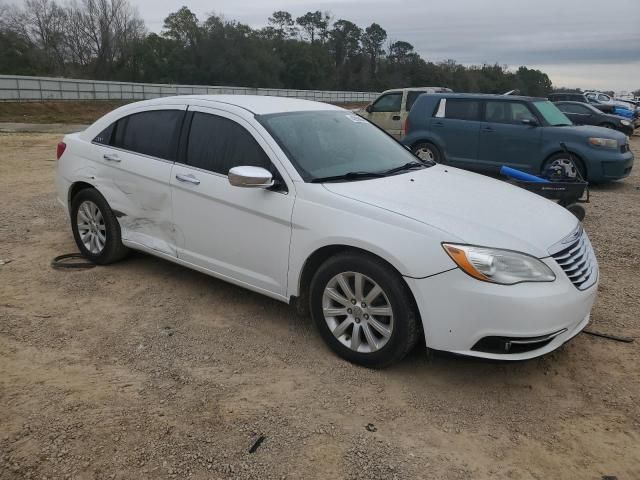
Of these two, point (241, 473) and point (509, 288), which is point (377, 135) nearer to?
point (509, 288)

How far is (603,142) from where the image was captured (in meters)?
9.81

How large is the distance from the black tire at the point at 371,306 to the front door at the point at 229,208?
0.33 meters

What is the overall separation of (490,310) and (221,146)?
2297mm

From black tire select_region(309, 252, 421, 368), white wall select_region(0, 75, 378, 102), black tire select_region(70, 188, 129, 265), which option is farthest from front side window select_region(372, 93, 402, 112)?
white wall select_region(0, 75, 378, 102)

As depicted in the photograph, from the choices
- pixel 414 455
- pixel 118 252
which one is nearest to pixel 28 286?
pixel 118 252

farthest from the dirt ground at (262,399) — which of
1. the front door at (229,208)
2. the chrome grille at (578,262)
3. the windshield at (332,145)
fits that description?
the windshield at (332,145)

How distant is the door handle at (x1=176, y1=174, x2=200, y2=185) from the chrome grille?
2538 millimetres

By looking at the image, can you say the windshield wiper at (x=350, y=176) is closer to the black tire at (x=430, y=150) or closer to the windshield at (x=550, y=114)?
the black tire at (x=430, y=150)

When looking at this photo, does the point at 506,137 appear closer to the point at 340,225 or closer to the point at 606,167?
the point at 606,167

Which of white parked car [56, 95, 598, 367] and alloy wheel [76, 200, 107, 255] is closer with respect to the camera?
white parked car [56, 95, 598, 367]

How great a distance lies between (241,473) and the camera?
8.43 feet

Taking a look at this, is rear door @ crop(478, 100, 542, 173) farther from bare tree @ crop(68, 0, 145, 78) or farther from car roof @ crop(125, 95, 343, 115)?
bare tree @ crop(68, 0, 145, 78)

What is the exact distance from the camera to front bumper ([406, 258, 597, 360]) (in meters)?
2.96

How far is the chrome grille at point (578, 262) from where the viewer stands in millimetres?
3219
